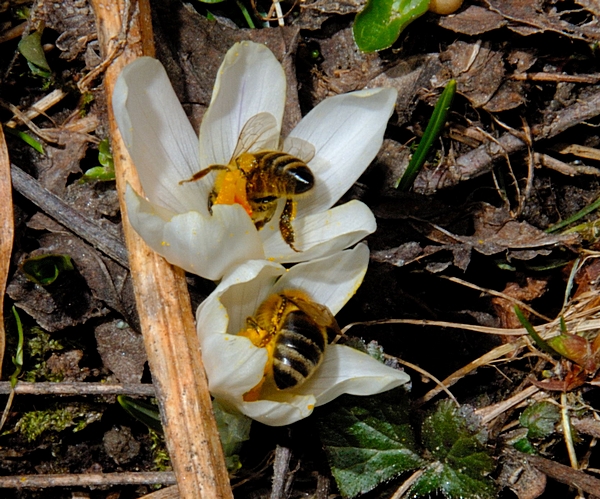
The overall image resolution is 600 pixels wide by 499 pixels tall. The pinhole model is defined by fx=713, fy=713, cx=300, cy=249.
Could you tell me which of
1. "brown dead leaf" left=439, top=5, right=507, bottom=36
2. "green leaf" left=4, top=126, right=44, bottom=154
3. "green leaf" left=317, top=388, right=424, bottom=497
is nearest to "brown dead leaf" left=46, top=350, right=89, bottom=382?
"green leaf" left=4, top=126, right=44, bottom=154

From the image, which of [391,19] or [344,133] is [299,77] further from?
[344,133]

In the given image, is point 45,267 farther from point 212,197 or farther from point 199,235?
point 199,235

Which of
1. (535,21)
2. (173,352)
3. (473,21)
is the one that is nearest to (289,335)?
(173,352)

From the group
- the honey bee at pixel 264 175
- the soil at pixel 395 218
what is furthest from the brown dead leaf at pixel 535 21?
the honey bee at pixel 264 175

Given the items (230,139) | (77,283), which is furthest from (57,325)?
(230,139)

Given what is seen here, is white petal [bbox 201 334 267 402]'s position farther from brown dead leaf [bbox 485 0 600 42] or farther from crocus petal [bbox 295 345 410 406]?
brown dead leaf [bbox 485 0 600 42]
